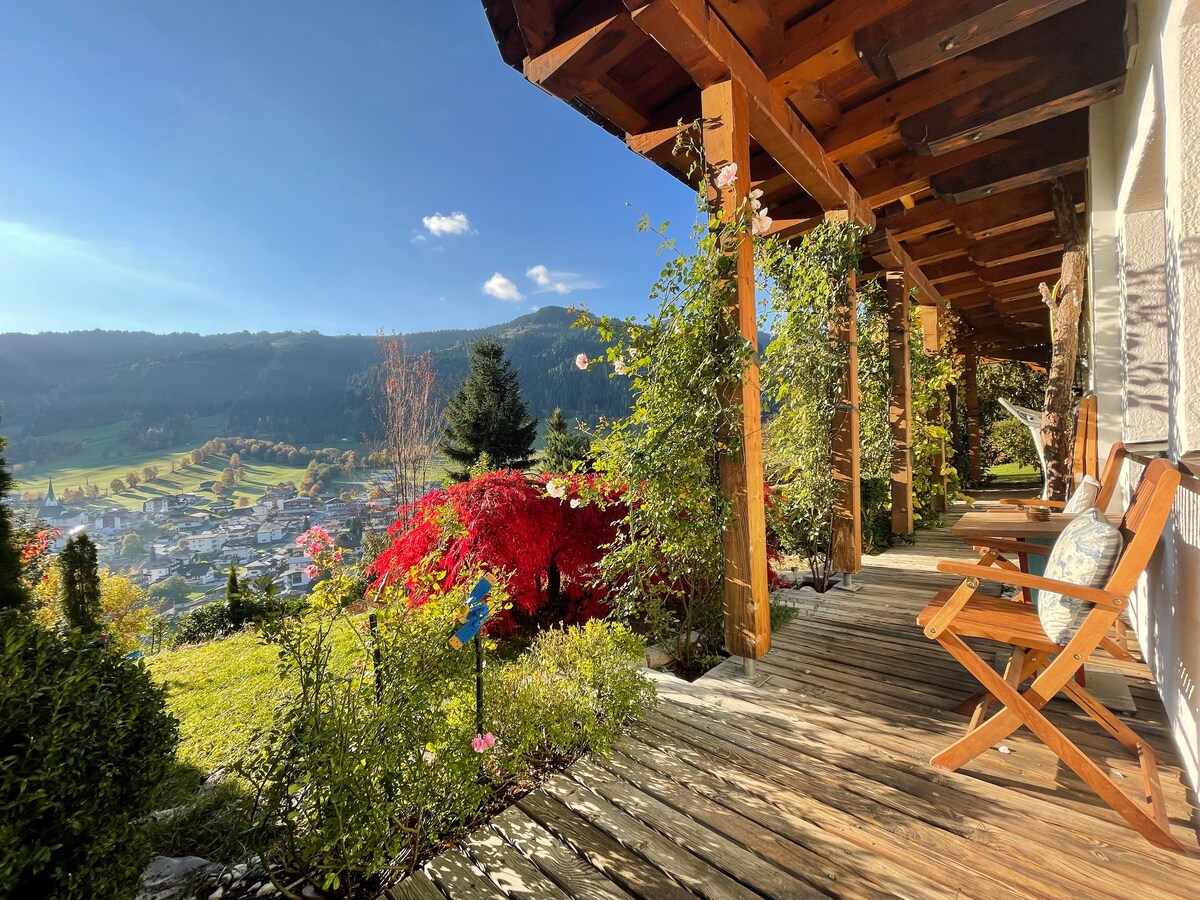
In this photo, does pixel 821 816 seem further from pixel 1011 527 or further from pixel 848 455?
pixel 848 455

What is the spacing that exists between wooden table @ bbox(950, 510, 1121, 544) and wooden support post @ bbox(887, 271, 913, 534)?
248 cm

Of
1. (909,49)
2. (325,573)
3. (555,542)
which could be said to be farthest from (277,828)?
(909,49)

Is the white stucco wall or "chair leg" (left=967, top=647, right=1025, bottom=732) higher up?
the white stucco wall

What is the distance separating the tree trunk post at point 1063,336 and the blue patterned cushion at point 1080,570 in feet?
9.68

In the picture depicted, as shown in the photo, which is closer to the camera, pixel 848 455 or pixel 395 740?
pixel 395 740

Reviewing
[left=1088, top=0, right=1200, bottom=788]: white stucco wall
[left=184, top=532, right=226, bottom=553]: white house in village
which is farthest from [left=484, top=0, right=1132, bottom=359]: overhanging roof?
[left=184, top=532, right=226, bottom=553]: white house in village

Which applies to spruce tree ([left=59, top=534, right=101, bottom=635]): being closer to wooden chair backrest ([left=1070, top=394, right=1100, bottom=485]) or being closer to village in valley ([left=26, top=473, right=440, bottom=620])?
village in valley ([left=26, top=473, right=440, bottom=620])

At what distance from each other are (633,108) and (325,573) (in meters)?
3.08

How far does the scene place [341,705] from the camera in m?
1.29

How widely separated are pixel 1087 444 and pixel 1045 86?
217 centimetres

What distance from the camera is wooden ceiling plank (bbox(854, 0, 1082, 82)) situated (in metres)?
2.07

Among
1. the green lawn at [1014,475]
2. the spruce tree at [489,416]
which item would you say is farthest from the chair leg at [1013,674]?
the spruce tree at [489,416]

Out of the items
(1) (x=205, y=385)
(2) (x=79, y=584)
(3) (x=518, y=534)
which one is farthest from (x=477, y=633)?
(1) (x=205, y=385)

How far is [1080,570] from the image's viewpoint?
5.05 ft
